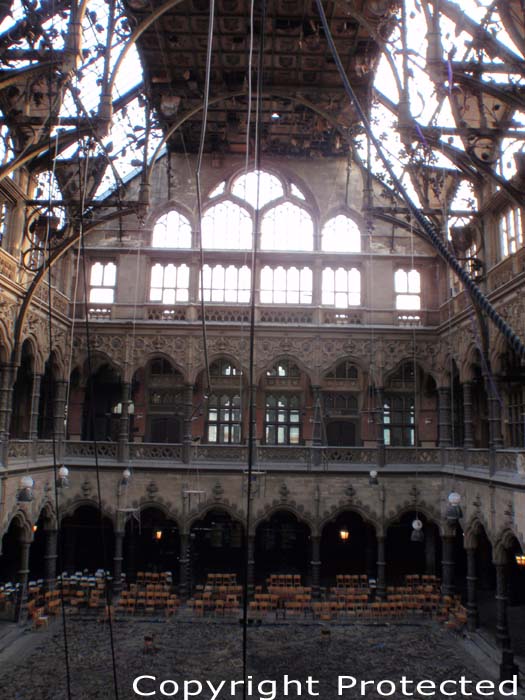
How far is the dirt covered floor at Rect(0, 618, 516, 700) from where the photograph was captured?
13.4 meters

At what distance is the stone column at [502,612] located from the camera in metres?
15.4

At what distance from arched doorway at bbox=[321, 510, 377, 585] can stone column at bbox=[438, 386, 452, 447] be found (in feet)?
15.0

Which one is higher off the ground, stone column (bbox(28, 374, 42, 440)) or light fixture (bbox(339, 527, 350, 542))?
stone column (bbox(28, 374, 42, 440))

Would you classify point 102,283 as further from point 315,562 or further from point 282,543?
point 315,562

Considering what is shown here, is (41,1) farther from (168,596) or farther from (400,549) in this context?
(400,549)

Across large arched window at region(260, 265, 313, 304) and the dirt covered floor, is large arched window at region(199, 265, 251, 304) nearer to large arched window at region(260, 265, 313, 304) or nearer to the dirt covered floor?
large arched window at region(260, 265, 313, 304)

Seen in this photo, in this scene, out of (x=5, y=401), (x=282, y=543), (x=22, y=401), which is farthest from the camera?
(x=282, y=543)

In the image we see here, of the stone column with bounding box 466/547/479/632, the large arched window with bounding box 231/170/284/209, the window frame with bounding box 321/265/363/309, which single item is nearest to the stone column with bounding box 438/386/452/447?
the stone column with bounding box 466/547/479/632

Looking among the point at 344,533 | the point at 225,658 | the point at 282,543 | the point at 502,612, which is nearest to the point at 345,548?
the point at 344,533

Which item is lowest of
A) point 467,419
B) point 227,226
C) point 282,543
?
point 282,543

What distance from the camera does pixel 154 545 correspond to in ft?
77.6

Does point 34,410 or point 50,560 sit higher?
point 34,410

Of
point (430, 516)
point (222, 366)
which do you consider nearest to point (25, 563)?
point (222, 366)

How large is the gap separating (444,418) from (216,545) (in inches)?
406
